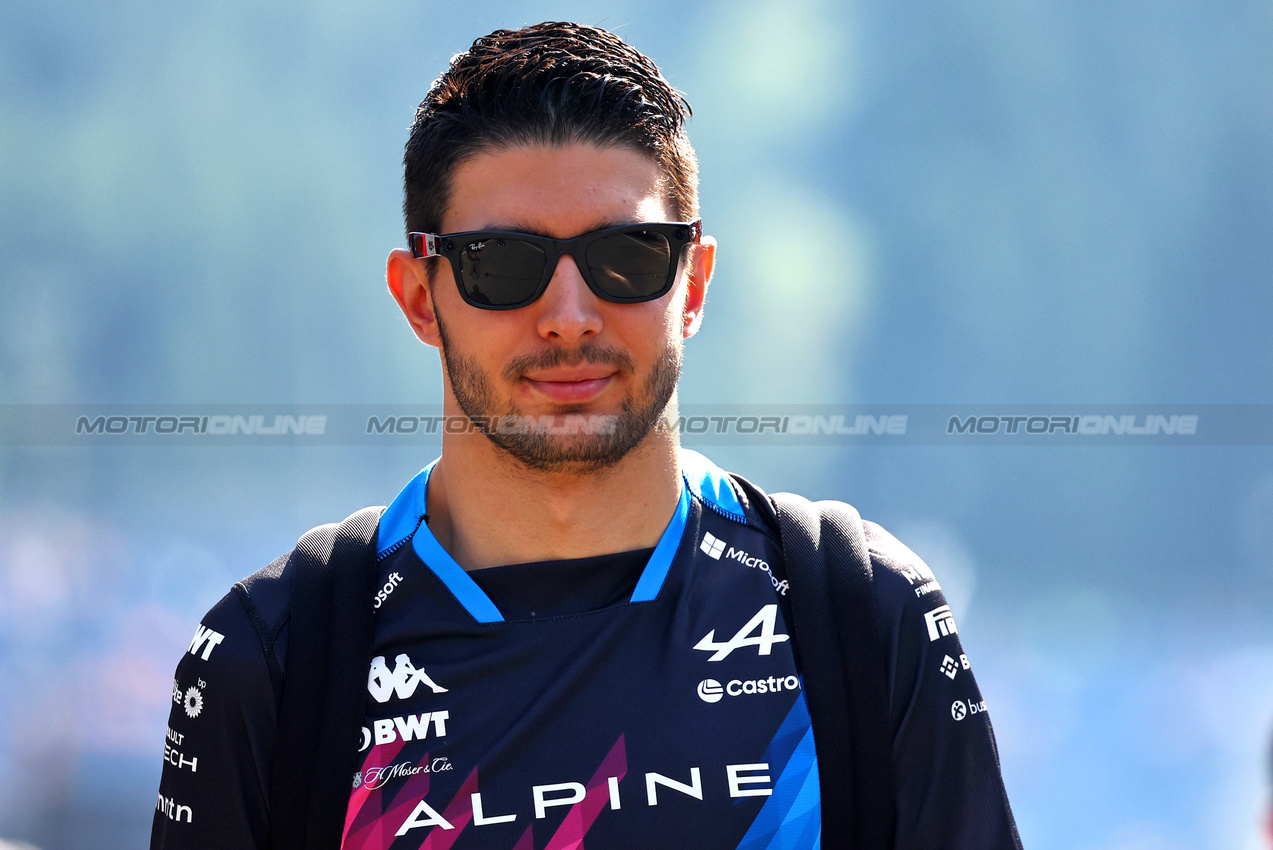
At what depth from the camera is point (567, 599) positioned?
1989 millimetres

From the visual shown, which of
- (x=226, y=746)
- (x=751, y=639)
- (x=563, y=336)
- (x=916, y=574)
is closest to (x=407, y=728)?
A: (x=226, y=746)

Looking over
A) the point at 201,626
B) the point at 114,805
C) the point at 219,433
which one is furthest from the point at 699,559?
the point at 114,805

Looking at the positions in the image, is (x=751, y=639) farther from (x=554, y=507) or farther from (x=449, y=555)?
(x=449, y=555)

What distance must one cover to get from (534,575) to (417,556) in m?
0.26

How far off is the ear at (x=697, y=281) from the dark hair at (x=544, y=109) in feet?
0.29

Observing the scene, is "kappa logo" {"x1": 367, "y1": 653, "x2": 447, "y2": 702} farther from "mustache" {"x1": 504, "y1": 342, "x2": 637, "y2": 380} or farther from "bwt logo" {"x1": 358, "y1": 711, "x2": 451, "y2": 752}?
"mustache" {"x1": 504, "y1": 342, "x2": 637, "y2": 380}

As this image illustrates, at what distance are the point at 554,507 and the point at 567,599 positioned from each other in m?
0.19

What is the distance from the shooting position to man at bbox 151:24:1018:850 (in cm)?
181

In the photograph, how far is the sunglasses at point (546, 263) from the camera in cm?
193

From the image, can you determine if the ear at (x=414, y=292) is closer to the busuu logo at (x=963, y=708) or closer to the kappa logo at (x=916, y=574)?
the kappa logo at (x=916, y=574)

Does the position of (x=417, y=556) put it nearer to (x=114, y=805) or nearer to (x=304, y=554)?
(x=304, y=554)

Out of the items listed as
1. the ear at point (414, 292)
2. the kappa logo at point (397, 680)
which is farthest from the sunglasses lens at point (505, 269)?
the kappa logo at point (397, 680)

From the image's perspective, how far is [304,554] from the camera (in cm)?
202

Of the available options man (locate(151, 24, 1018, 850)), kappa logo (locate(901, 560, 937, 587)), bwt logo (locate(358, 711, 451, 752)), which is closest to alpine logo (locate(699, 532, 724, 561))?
man (locate(151, 24, 1018, 850))
